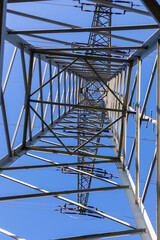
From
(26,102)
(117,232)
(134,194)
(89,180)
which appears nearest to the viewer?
(117,232)

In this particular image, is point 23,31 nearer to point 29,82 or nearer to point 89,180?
point 29,82

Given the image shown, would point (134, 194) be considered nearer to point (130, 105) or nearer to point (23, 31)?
point (130, 105)

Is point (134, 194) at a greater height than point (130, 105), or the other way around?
point (130, 105)

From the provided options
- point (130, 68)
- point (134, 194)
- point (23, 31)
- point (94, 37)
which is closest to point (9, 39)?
point (23, 31)

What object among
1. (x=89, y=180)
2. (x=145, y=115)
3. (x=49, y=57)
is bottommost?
(x=89, y=180)

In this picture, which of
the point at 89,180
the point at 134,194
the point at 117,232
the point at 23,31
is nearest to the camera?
the point at 117,232

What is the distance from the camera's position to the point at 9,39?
7.81 metres

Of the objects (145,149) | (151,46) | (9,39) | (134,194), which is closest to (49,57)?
(9,39)

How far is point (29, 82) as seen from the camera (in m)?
9.52

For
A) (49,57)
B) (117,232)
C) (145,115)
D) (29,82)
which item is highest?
(49,57)

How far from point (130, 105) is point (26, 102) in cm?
422

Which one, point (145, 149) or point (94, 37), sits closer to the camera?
point (145, 149)

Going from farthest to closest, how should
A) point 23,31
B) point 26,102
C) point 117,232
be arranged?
point 26,102, point 23,31, point 117,232

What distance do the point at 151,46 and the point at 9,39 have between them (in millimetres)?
4626
